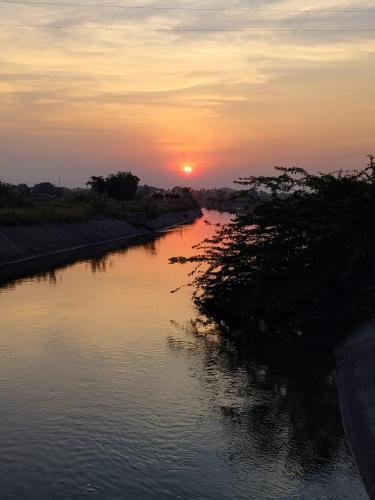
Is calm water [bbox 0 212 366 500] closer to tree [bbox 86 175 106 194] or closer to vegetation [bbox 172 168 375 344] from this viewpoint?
vegetation [bbox 172 168 375 344]

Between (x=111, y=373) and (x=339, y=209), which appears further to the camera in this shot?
(x=339, y=209)

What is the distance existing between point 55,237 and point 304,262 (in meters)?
33.8

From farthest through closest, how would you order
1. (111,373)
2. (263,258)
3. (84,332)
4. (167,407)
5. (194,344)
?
(263,258) → (84,332) → (194,344) → (111,373) → (167,407)

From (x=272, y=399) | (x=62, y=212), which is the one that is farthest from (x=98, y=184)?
(x=272, y=399)

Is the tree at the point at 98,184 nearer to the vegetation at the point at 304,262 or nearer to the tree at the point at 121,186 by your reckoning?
the tree at the point at 121,186

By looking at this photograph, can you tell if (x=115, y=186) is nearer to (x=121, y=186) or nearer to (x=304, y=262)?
(x=121, y=186)

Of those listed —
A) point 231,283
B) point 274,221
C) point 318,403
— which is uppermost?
point 274,221

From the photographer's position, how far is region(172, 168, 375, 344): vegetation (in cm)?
1803

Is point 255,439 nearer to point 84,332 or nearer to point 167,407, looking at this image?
point 167,407

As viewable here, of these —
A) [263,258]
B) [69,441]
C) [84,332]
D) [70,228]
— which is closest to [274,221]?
[263,258]

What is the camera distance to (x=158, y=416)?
11102mm

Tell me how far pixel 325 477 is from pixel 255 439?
165 centimetres

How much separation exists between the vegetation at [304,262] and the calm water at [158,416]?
2106mm

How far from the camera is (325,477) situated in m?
8.90
